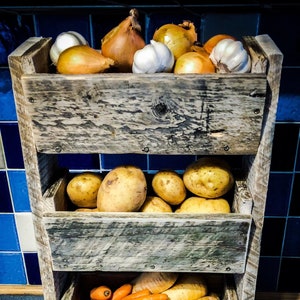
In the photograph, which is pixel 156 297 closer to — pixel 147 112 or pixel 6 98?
pixel 147 112

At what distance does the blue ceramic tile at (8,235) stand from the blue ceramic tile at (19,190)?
2.2 inches

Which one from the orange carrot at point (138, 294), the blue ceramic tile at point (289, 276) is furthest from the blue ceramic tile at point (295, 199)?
the orange carrot at point (138, 294)

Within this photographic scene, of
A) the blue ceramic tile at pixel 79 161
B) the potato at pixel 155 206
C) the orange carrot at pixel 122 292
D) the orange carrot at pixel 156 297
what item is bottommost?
the orange carrot at pixel 122 292

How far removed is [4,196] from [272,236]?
935 mm

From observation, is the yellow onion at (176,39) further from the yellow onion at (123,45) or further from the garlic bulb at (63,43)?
the garlic bulb at (63,43)

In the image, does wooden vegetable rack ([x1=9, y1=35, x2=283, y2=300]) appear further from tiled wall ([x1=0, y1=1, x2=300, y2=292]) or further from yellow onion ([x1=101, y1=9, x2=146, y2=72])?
tiled wall ([x1=0, y1=1, x2=300, y2=292])

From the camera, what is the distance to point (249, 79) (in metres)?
0.83

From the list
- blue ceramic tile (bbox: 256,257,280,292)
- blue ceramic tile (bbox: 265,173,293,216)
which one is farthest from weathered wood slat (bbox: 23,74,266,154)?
blue ceramic tile (bbox: 256,257,280,292)

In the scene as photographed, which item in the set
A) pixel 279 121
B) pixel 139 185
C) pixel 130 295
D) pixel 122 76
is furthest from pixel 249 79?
pixel 130 295

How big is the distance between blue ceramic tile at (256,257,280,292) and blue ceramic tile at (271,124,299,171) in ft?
1.23

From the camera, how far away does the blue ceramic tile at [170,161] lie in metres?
1.34

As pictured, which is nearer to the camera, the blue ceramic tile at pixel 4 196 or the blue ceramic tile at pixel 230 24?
the blue ceramic tile at pixel 230 24

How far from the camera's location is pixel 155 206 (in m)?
1.03

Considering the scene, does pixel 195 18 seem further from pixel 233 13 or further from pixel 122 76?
pixel 122 76
